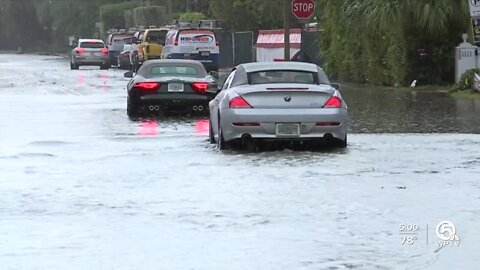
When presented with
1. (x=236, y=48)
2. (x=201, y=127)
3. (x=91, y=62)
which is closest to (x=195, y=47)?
(x=236, y=48)

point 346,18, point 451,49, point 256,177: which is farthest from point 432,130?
point 346,18

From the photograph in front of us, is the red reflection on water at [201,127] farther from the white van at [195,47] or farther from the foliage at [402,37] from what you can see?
the white van at [195,47]

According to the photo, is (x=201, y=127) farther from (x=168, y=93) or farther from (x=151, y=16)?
(x=151, y=16)

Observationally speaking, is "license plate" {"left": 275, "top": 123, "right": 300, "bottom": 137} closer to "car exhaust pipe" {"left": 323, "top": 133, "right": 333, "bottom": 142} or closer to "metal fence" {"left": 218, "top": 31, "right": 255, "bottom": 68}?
"car exhaust pipe" {"left": 323, "top": 133, "right": 333, "bottom": 142}

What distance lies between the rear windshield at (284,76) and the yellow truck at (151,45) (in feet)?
99.5

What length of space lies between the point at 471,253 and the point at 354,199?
8.71 feet

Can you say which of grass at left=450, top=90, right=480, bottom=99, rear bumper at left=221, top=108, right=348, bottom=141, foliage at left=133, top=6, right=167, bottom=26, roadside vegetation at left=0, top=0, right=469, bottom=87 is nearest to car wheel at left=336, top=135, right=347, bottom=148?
rear bumper at left=221, top=108, right=348, bottom=141

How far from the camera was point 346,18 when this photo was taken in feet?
111

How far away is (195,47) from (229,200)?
31.5 metres

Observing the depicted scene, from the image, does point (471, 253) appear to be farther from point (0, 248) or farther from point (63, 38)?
point (63, 38)

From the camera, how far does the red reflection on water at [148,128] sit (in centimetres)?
1858

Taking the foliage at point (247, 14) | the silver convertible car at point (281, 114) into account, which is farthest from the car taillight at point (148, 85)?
the foliage at point (247, 14)

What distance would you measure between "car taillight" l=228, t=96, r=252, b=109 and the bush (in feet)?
44.9

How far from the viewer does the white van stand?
139ft
